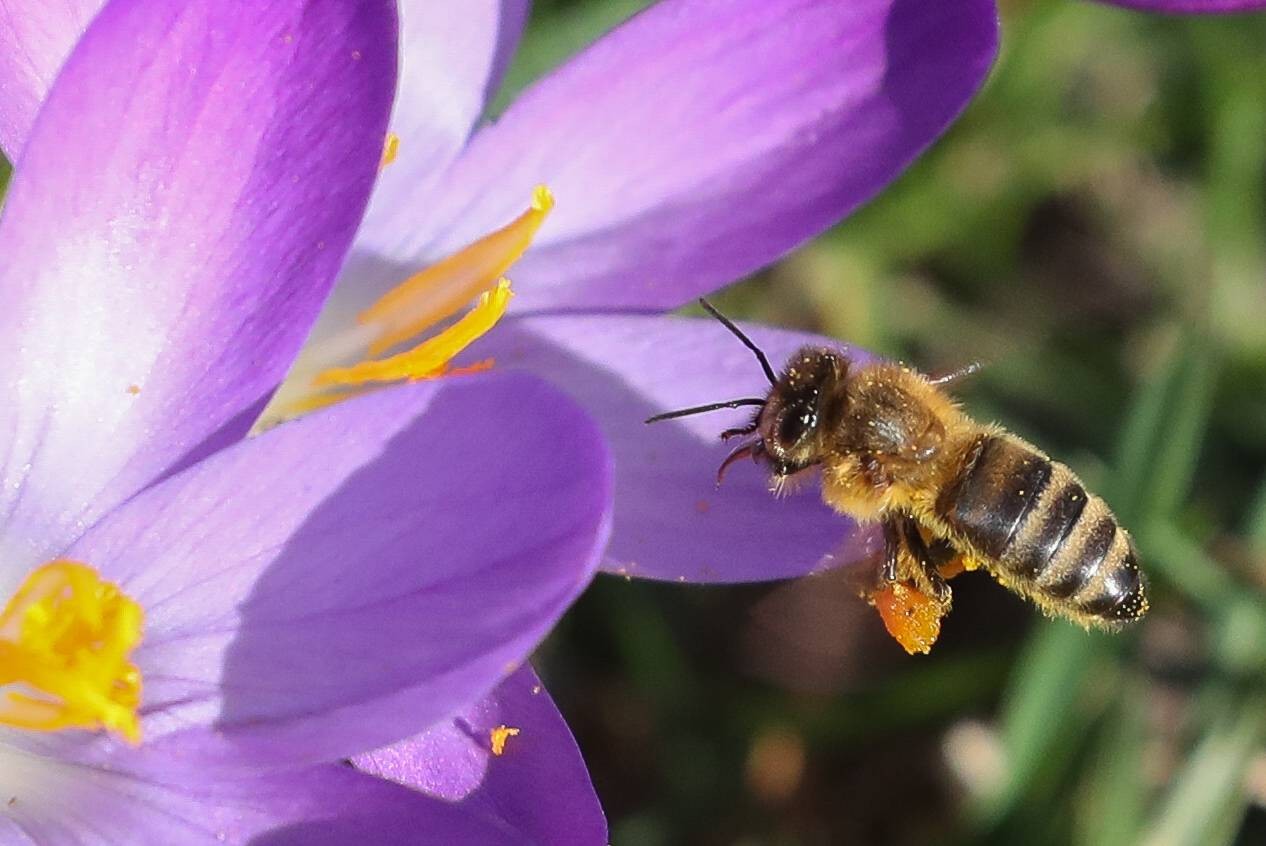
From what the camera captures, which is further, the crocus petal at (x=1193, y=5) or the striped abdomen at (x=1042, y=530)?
the striped abdomen at (x=1042, y=530)

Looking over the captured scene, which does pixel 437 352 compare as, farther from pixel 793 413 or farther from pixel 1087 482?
pixel 1087 482

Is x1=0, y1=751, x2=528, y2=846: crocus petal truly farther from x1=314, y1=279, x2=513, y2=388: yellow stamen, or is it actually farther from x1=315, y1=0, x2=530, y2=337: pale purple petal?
x1=315, y1=0, x2=530, y2=337: pale purple petal

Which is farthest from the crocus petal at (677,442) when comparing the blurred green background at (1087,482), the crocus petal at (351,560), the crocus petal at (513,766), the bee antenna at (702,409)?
the blurred green background at (1087,482)

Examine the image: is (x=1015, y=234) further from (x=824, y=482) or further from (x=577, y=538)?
(x=577, y=538)

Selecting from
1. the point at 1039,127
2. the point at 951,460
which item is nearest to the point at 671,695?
the point at 951,460

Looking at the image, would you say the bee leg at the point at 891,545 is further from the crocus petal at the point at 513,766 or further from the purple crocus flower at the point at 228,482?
the purple crocus flower at the point at 228,482

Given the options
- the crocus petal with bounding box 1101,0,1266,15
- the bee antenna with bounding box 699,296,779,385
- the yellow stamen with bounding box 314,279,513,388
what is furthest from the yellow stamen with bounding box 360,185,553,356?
the crocus petal with bounding box 1101,0,1266,15
